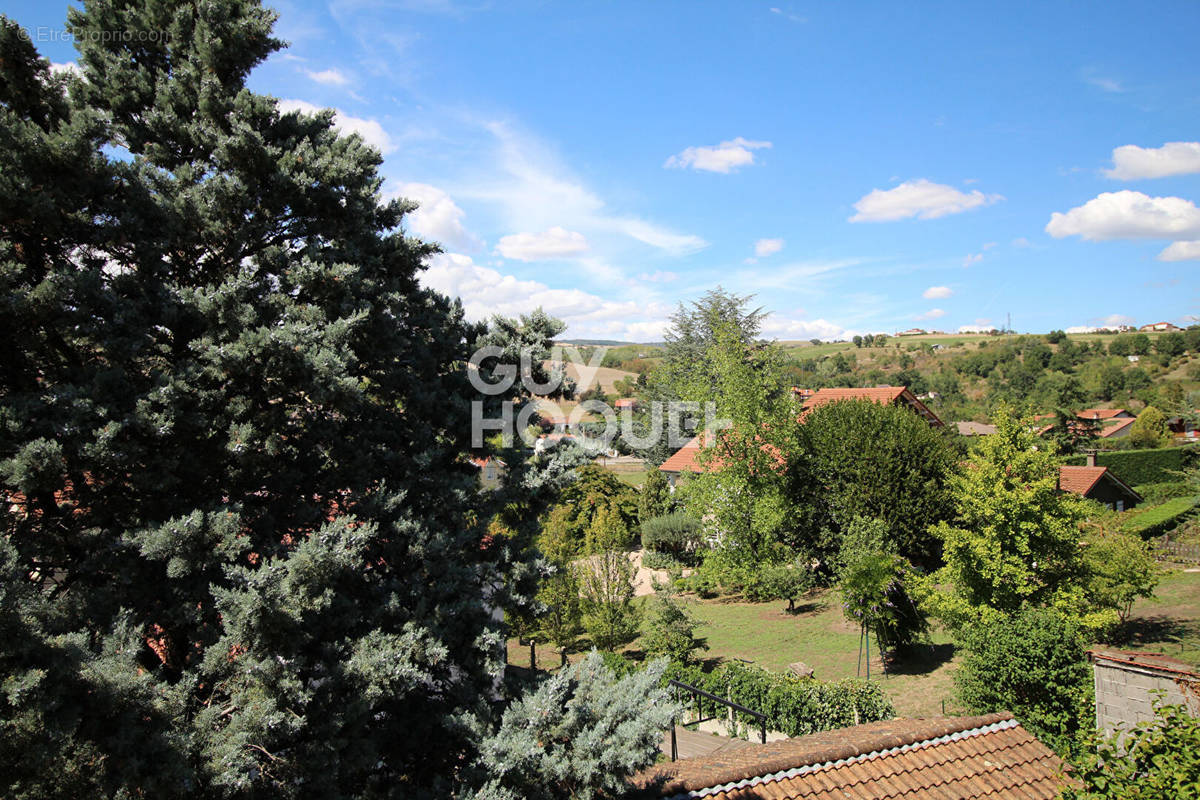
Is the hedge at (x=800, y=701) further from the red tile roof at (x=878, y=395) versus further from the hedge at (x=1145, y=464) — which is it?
the hedge at (x=1145, y=464)

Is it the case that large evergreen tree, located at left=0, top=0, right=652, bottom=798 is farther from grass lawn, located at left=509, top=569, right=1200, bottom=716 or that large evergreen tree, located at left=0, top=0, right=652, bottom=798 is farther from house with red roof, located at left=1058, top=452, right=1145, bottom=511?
house with red roof, located at left=1058, top=452, right=1145, bottom=511

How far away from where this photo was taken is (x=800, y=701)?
474 inches

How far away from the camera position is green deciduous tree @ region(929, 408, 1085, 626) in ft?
42.5

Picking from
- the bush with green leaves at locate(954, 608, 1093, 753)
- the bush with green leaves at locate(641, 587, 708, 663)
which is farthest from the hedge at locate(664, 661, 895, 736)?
the bush with green leaves at locate(641, 587, 708, 663)

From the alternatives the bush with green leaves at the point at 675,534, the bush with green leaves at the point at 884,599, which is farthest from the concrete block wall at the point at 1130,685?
the bush with green leaves at the point at 675,534

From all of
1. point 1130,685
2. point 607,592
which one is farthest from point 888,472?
point 1130,685

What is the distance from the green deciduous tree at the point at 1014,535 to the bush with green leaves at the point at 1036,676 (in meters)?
2.06

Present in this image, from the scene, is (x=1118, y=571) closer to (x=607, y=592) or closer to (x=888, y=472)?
(x=888, y=472)

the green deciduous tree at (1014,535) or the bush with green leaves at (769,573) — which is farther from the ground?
the green deciduous tree at (1014,535)

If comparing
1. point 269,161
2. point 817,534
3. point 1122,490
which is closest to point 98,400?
point 269,161

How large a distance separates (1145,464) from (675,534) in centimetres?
3078

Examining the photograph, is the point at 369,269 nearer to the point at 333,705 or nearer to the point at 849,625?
the point at 333,705

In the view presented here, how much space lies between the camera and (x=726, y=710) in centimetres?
1318

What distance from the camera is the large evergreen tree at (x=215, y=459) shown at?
4285mm
